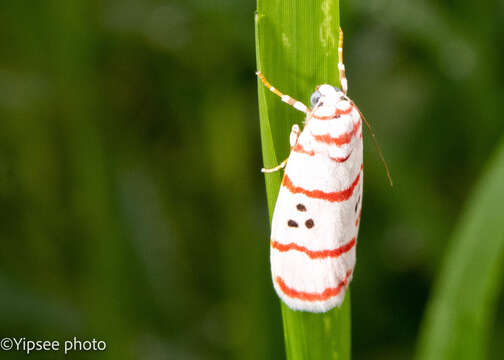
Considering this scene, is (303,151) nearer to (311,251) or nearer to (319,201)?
(319,201)

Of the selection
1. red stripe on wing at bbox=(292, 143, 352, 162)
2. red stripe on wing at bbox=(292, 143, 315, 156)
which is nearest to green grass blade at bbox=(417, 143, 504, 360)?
red stripe on wing at bbox=(292, 143, 352, 162)

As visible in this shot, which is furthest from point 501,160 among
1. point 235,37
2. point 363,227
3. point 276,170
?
point 235,37

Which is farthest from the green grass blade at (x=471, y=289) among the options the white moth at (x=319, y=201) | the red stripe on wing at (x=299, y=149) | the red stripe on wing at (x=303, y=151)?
the red stripe on wing at (x=299, y=149)

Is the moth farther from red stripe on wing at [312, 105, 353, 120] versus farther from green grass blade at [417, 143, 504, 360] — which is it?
green grass blade at [417, 143, 504, 360]

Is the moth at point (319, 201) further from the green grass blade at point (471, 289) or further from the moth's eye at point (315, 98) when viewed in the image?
the green grass blade at point (471, 289)

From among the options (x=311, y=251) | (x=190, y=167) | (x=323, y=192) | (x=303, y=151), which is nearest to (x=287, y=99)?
(x=303, y=151)

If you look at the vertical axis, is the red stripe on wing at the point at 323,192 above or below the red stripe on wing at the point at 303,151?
below

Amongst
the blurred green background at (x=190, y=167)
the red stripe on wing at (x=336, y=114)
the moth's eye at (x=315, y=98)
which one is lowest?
the blurred green background at (x=190, y=167)

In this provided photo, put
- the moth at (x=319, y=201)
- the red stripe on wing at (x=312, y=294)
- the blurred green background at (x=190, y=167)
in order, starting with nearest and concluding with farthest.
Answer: the red stripe on wing at (x=312, y=294) < the moth at (x=319, y=201) < the blurred green background at (x=190, y=167)
